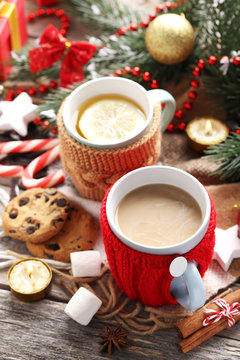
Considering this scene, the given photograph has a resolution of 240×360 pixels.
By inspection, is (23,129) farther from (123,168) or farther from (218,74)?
(218,74)

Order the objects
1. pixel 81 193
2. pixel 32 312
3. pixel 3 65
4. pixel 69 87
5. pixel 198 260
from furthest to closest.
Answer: pixel 3 65 < pixel 69 87 < pixel 81 193 < pixel 32 312 < pixel 198 260

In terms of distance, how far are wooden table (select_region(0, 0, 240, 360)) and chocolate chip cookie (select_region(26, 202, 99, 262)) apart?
109 millimetres

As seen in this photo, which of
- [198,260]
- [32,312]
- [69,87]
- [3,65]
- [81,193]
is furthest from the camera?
[3,65]

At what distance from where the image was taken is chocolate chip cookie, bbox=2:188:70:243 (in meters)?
1.13

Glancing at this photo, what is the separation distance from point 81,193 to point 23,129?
0.24 metres

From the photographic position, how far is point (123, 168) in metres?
1.11

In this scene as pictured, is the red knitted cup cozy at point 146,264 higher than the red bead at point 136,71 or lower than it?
lower

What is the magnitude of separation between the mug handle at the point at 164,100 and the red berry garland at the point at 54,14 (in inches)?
21.1

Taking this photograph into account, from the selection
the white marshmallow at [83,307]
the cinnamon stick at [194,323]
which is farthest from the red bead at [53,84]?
the cinnamon stick at [194,323]

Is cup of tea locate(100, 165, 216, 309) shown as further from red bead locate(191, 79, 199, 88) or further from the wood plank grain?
red bead locate(191, 79, 199, 88)

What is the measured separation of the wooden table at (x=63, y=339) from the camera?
1011 millimetres

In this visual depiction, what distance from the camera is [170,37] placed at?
1.27m

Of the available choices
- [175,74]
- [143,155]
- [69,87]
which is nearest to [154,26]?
[175,74]

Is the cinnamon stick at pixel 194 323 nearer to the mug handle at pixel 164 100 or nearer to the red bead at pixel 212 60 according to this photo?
the mug handle at pixel 164 100
